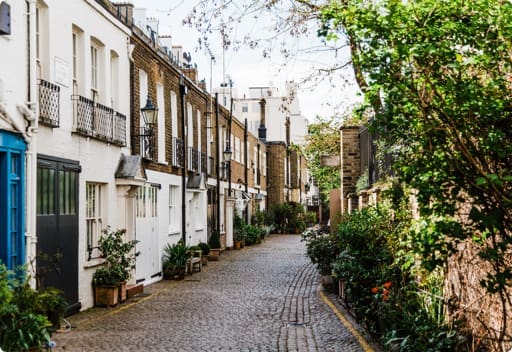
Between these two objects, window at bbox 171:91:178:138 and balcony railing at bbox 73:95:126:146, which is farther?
window at bbox 171:91:178:138

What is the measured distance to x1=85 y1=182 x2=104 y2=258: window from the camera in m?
15.2

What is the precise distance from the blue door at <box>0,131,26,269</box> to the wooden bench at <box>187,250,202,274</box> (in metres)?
11.0

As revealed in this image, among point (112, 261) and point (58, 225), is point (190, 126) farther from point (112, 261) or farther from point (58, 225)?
point (58, 225)

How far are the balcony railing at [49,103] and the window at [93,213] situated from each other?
2591mm

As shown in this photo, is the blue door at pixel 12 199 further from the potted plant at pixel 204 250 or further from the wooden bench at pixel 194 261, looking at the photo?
the potted plant at pixel 204 250

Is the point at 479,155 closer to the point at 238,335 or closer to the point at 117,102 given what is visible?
the point at 238,335

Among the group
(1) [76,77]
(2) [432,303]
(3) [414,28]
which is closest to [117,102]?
(1) [76,77]

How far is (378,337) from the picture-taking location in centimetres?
1007

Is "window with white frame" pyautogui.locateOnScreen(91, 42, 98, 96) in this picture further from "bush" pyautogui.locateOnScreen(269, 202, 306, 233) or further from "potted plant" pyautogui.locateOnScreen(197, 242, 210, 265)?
"bush" pyautogui.locateOnScreen(269, 202, 306, 233)

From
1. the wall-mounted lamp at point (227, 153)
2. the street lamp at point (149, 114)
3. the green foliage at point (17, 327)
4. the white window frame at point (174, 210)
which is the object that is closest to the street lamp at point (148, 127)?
the street lamp at point (149, 114)

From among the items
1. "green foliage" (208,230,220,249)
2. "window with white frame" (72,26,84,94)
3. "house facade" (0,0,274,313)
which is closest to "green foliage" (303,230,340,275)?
"house facade" (0,0,274,313)

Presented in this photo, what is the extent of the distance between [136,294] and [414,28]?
506 inches

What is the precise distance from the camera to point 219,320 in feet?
43.0

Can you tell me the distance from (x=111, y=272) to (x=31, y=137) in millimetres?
4451
